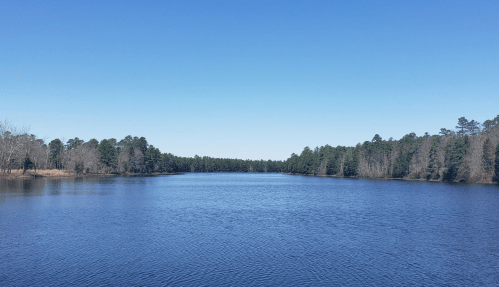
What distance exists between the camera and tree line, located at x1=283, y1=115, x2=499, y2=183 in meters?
108

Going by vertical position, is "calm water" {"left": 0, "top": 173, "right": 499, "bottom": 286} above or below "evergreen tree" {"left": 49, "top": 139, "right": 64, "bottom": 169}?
below

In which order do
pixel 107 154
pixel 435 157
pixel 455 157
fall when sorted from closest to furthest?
pixel 455 157 → pixel 435 157 → pixel 107 154

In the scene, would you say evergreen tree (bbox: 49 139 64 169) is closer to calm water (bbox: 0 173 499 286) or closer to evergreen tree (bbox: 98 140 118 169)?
evergreen tree (bbox: 98 140 118 169)

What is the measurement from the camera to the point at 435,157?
431ft

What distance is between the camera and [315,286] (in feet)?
58.7

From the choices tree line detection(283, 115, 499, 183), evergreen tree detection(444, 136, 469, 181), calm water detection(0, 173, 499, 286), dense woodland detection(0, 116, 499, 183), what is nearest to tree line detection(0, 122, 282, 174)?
dense woodland detection(0, 116, 499, 183)

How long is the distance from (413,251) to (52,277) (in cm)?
2397

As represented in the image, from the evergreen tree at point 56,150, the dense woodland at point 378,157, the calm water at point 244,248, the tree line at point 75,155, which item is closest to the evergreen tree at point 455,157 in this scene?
the dense woodland at point 378,157

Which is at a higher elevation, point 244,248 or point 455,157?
point 455,157

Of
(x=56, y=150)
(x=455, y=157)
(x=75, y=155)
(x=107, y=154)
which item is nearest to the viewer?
(x=455, y=157)

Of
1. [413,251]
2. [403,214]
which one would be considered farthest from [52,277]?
[403,214]

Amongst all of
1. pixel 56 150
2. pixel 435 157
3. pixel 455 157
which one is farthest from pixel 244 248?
pixel 56 150

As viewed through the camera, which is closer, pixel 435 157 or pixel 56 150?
pixel 435 157

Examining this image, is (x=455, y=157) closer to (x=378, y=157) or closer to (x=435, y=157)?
(x=435, y=157)
